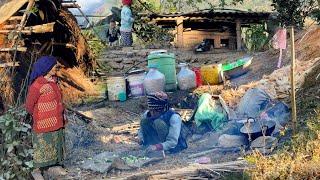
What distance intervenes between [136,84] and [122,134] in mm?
2723

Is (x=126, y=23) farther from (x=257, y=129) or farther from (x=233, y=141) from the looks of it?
(x=257, y=129)

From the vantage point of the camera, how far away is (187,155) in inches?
239

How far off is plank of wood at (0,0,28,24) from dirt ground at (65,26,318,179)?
1.99 m

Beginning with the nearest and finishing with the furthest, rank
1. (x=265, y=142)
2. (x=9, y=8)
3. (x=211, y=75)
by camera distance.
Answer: (x=265, y=142), (x=9, y=8), (x=211, y=75)

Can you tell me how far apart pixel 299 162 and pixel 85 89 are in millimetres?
6915

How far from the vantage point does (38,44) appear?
1009 centimetres

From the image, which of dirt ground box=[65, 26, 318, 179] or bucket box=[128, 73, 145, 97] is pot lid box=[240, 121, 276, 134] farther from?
bucket box=[128, 73, 145, 97]

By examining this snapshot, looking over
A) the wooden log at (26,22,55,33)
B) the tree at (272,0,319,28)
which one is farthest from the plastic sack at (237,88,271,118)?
the tree at (272,0,319,28)

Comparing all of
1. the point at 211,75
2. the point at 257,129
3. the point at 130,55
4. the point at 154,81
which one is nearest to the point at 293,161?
the point at 257,129

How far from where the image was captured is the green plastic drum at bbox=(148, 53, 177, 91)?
10.4 m

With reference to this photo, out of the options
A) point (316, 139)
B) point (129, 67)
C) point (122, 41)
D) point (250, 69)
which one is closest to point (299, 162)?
point (316, 139)

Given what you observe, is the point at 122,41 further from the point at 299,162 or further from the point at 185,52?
the point at 299,162

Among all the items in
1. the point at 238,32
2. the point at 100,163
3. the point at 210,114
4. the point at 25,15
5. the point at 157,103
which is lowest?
the point at 100,163

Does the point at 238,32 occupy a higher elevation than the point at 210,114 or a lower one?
higher
